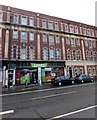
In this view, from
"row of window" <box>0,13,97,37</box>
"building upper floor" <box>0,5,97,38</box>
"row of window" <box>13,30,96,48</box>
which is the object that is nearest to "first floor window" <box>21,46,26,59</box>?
"row of window" <box>13,30,96,48</box>

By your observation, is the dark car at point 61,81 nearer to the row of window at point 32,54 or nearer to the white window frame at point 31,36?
the row of window at point 32,54

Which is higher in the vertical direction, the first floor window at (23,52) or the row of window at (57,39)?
the row of window at (57,39)

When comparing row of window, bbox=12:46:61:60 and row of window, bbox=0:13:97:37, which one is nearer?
row of window, bbox=12:46:61:60

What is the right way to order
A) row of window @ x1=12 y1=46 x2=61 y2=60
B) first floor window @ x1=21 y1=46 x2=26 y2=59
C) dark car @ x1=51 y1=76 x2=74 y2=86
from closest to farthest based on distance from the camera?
dark car @ x1=51 y1=76 x2=74 y2=86
row of window @ x1=12 y1=46 x2=61 y2=60
first floor window @ x1=21 y1=46 x2=26 y2=59

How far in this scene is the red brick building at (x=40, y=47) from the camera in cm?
1836

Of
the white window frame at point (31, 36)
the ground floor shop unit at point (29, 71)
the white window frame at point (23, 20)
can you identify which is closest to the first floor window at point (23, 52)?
the ground floor shop unit at point (29, 71)

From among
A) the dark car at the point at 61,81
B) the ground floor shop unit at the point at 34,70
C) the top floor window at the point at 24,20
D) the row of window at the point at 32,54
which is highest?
the top floor window at the point at 24,20

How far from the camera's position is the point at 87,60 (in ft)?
86.3

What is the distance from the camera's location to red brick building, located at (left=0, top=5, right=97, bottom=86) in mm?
18359

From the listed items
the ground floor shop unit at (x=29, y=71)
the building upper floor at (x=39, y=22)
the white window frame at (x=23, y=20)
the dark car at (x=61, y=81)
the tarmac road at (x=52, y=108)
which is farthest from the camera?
the white window frame at (x=23, y=20)

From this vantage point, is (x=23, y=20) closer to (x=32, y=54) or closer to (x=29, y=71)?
(x=32, y=54)

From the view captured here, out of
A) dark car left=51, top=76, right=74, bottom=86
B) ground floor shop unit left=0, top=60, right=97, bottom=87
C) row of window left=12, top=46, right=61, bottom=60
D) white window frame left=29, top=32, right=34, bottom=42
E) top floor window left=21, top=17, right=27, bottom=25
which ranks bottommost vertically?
dark car left=51, top=76, right=74, bottom=86

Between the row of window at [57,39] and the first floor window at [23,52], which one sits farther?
the row of window at [57,39]

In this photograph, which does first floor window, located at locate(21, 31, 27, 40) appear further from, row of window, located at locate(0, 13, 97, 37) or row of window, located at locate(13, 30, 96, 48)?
row of window, located at locate(0, 13, 97, 37)
